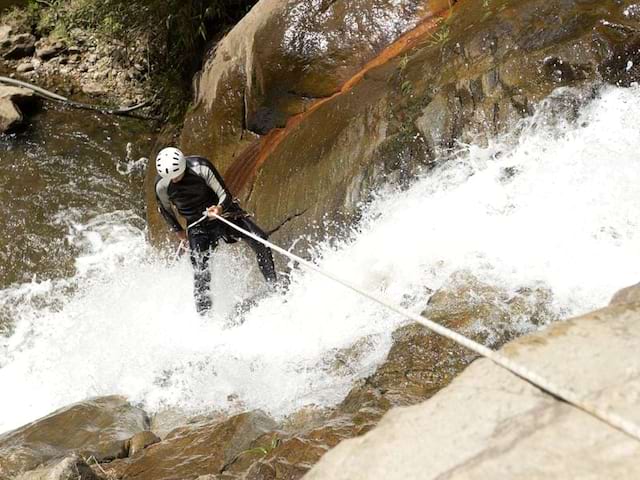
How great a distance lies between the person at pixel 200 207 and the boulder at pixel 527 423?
364cm

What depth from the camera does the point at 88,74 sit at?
449 inches

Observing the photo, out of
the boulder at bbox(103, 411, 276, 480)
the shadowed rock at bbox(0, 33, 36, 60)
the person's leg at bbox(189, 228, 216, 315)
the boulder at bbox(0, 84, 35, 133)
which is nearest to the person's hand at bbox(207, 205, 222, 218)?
the person's leg at bbox(189, 228, 216, 315)

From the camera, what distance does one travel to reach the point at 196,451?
156 inches

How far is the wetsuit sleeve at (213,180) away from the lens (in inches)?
219

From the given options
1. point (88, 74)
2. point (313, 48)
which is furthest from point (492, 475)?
point (88, 74)

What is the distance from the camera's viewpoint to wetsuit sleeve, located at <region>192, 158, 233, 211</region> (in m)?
5.57

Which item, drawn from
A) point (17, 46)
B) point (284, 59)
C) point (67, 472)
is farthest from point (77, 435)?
point (17, 46)

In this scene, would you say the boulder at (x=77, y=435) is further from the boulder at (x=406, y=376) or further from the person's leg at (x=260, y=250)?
the person's leg at (x=260, y=250)

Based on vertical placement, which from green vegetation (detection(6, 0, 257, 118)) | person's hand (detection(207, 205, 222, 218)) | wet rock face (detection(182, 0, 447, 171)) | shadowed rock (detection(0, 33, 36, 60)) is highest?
shadowed rock (detection(0, 33, 36, 60))

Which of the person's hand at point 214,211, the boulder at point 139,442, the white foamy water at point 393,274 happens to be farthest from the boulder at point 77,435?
the person's hand at point 214,211

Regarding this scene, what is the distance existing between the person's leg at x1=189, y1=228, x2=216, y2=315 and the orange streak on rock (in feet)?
5.78

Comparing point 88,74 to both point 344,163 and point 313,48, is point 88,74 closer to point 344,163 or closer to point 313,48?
point 313,48

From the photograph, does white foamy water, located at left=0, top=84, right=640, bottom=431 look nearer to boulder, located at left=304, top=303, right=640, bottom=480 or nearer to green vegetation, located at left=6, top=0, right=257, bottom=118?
boulder, located at left=304, top=303, right=640, bottom=480

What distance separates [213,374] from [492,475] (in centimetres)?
402
